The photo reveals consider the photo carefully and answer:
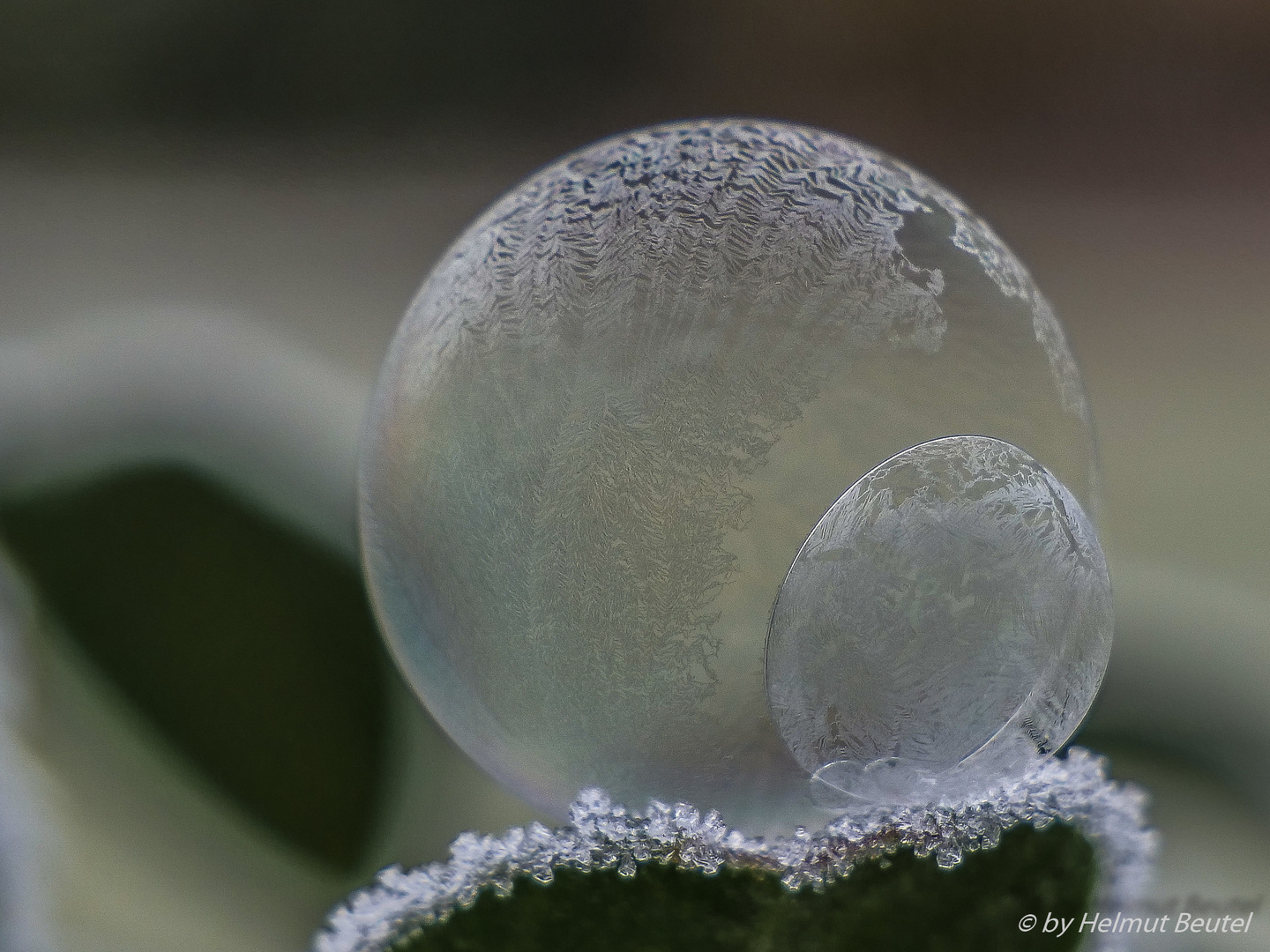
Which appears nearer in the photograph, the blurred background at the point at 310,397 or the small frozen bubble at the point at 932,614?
the small frozen bubble at the point at 932,614

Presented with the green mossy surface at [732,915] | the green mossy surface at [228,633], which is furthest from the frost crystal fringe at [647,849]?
the green mossy surface at [228,633]

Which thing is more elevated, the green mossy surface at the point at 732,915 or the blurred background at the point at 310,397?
the blurred background at the point at 310,397

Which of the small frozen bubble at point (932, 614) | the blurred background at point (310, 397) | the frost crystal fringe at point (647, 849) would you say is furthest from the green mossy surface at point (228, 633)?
the small frozen bubble at point (932, 614)

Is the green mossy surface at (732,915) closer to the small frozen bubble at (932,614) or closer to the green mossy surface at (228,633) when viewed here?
the small frozen bubble at (932,614)

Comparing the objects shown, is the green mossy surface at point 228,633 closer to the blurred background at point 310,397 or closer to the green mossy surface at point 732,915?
the blurred background at point 310,397

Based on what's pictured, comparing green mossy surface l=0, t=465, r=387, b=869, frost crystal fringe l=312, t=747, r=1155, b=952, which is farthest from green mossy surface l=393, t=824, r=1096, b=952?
green mossy surface l=0, t=465, r=387, b=869

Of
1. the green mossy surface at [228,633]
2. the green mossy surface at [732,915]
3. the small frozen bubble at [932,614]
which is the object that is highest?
the green mossy surface at [228,633]
